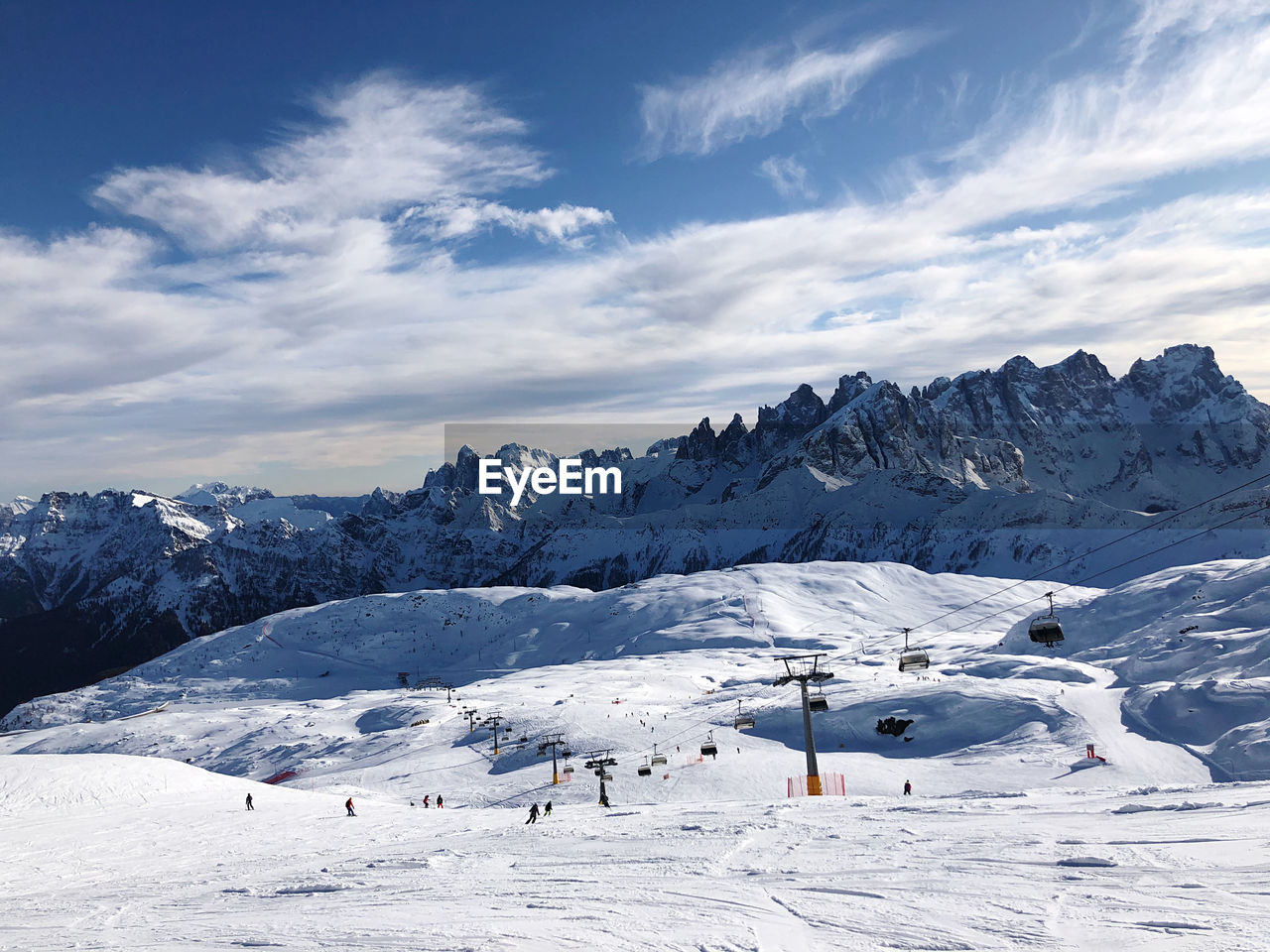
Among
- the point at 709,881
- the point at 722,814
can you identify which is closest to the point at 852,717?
the point at 722,814

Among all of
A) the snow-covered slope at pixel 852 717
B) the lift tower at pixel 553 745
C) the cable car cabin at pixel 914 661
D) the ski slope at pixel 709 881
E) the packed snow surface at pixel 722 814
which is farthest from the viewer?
the lift tower at pixel 553 745

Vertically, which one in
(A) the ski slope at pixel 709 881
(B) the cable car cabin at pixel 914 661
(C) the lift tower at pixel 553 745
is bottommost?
(C) the lift tower at pixel 553 745

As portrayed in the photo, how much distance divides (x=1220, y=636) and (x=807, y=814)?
228 ft

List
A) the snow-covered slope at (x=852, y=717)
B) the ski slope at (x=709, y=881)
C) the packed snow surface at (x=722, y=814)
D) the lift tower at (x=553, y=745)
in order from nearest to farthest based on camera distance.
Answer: the ski slope at (x=709, y=881) < the packed snow surface at (x=722, y=814) < the snow-covered slope at (x=852, y=717) < the lift tower at (x=553, y=745)

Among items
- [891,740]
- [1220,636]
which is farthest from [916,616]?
[891,740]

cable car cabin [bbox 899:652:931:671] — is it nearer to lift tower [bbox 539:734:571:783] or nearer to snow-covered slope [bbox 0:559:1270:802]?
snow-covered slope [bbox 0:559:1270:802]

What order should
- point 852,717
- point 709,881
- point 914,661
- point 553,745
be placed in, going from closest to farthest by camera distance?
point 709,881
point 914,661
point 553,745
point 852,717

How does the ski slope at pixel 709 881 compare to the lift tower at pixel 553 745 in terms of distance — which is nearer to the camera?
the ski slope at pixel 709 881

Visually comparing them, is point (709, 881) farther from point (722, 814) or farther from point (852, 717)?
point (852, 717)

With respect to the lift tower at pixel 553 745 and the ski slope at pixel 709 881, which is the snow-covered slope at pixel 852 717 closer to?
the lift tower at pixel 553 745

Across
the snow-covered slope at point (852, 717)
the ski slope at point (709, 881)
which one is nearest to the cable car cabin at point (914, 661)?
the snow-covered slope at point (852, 717)

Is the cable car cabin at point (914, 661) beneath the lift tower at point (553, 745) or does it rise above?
above

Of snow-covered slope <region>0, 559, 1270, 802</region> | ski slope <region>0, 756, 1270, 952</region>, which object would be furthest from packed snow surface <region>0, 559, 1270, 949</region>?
snow-covered slope <region>0, 559, 1270, 802</region>

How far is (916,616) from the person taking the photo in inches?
7215
